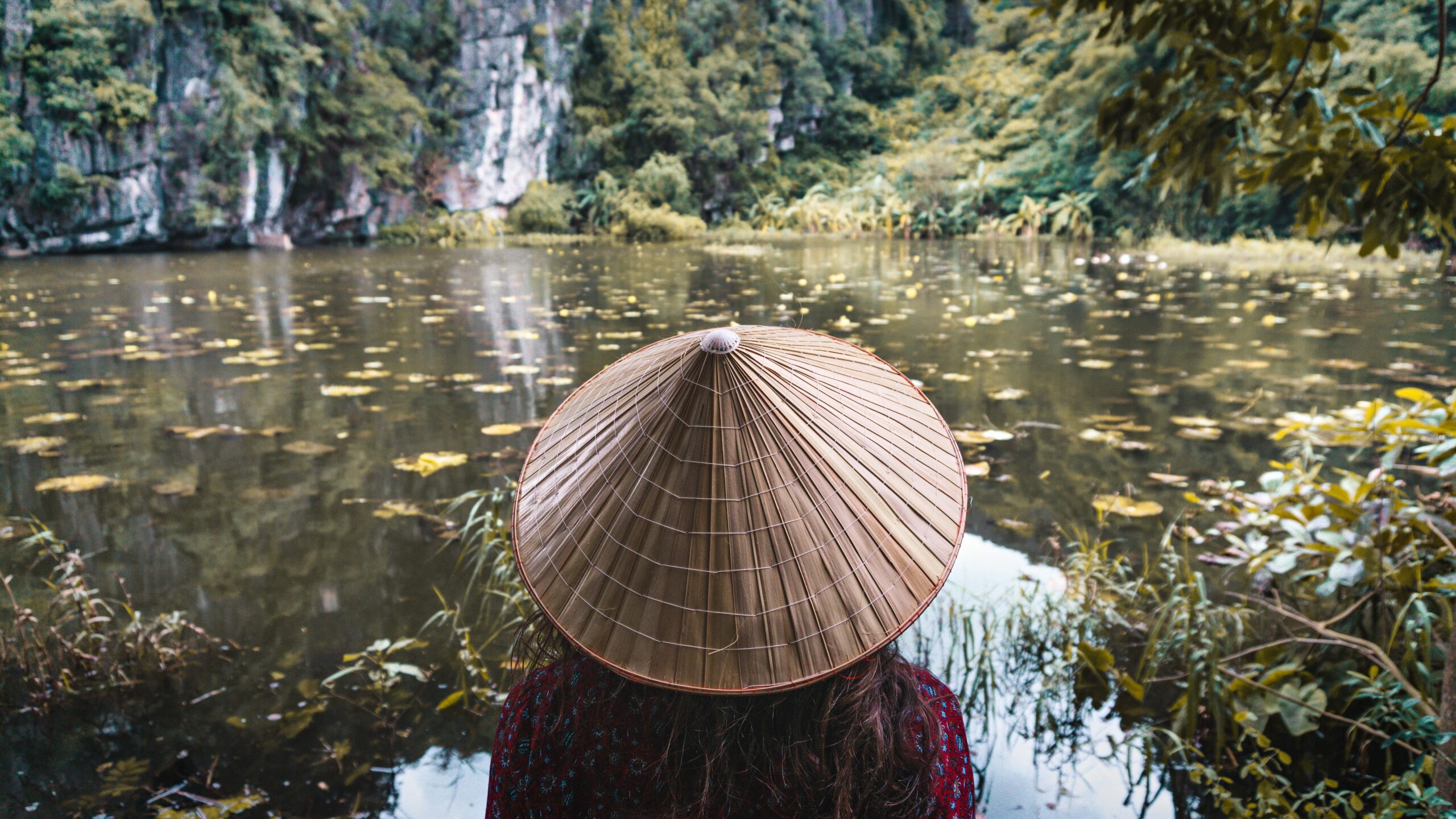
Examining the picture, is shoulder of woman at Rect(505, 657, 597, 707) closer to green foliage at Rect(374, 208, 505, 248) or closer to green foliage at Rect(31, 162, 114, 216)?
green foliage at Rect(31, 162, 114, 216)

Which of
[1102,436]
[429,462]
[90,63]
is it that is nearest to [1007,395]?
[1102,436]

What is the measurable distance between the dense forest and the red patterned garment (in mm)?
9754

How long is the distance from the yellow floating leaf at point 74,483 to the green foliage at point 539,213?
64.4 feet

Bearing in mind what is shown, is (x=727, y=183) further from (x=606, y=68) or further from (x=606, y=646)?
(x=606, y=646)

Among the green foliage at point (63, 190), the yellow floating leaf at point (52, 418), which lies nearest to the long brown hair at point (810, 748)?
the yellow floating leaf at point (52, 418)

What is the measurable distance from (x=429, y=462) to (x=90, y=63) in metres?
15.7

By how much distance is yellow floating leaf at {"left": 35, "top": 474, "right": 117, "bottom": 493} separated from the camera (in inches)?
108

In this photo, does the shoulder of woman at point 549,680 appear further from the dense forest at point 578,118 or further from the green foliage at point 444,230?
the green foliage at point 444,230

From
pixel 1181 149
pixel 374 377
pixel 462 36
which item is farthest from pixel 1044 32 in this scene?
pixel 1181 149

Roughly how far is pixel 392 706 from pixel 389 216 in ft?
65.9

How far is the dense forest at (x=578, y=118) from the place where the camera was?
519 inches

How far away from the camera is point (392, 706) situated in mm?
1699

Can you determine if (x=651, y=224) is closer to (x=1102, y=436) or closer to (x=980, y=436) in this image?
(x=980, y=436)

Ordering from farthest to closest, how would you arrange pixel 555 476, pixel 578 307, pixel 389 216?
pixel 389 216
pixel 578 307
pixel 555 476
